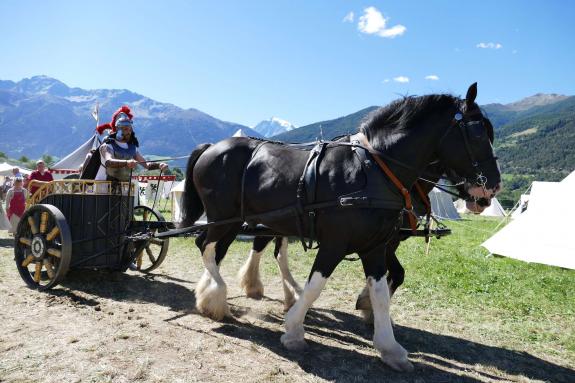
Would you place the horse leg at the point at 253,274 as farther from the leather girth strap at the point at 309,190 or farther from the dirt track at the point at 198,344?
the leather girth strap at the point at 309,190

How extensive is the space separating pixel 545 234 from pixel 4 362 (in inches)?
399

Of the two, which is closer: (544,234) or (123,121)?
(123,121)

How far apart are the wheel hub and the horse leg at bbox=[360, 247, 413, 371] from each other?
4364mm

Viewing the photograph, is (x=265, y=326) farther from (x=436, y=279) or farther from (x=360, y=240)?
(x=436, y=279)

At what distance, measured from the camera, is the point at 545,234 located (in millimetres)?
9531

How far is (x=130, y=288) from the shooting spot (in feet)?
20.4

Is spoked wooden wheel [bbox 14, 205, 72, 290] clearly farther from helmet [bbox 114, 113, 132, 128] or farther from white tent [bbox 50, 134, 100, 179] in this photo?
white tent [bbox 50, 134, 100, 179]

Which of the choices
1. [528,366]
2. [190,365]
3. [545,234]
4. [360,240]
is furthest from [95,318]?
[545,234]

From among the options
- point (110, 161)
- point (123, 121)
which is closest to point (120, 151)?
point (123, 121)

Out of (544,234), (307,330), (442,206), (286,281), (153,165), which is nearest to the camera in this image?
(307,330)

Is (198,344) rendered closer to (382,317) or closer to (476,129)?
(382,317)

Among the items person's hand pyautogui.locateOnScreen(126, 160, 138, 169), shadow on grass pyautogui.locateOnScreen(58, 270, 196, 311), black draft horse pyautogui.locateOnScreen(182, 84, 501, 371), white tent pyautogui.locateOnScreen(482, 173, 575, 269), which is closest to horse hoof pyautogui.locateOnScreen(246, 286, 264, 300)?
shadow on grass pyautogui.locateOnScreen(58, 270, 196, 311)

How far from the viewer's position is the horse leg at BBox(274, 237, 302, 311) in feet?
19.3

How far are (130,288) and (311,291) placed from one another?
135 inches
